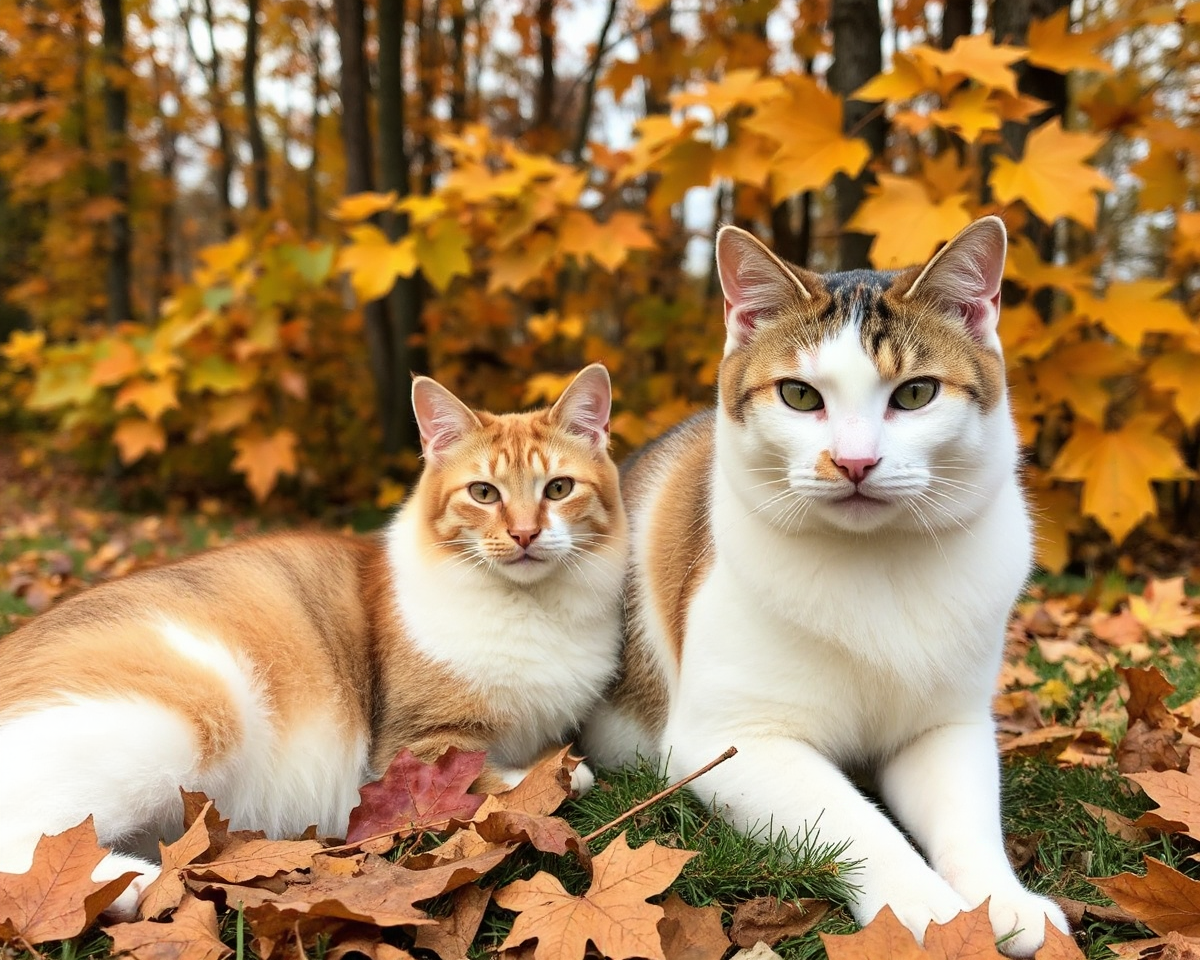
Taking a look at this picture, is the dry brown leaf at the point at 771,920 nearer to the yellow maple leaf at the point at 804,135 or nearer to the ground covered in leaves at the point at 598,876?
the ground covered in leaves at the point at 598,876

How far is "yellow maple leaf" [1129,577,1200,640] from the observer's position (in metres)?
3.45

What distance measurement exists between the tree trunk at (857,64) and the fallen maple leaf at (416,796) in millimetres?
3241

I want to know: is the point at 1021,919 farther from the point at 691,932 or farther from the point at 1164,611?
the point at 1164,611

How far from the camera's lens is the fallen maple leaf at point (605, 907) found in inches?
57.4

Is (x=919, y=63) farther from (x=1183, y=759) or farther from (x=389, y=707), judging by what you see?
(x=389, y=707)

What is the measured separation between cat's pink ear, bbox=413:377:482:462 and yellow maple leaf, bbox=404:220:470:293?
2145 mm

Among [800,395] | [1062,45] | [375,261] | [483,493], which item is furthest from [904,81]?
[375,261]

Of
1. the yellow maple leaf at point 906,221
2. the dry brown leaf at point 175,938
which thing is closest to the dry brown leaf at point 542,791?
the dry brown leaf at point 175,938

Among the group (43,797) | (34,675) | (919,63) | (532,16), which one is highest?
(532,16)

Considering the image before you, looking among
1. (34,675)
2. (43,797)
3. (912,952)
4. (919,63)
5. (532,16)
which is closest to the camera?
(912,952)

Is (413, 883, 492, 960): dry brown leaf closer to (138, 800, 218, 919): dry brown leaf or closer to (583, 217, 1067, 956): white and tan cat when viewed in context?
(138, 800, 218, 919): dry brown leaf

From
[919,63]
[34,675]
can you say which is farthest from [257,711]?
[919,63]

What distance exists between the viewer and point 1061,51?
3826 millimetres

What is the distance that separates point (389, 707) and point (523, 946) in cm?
91
